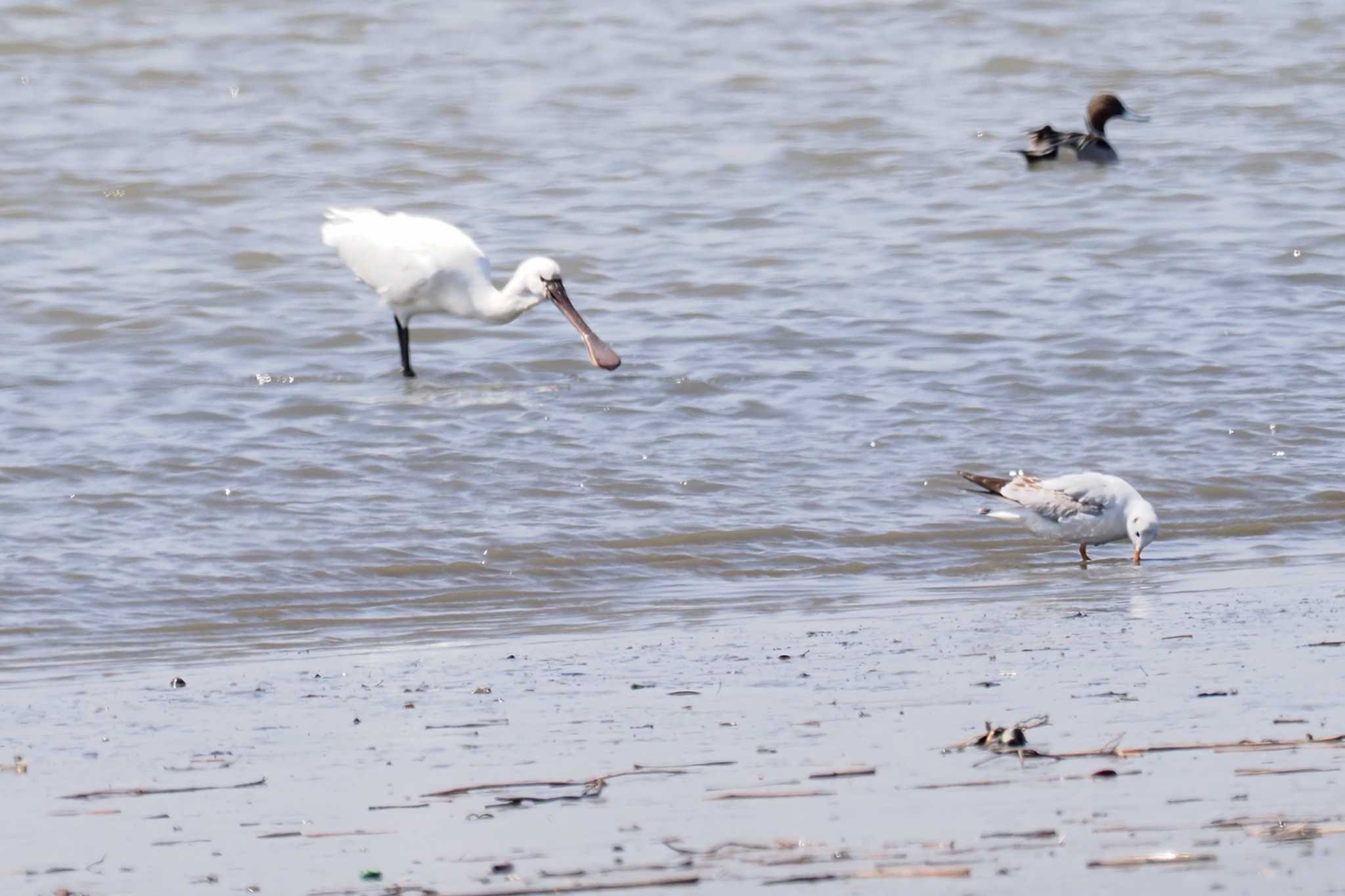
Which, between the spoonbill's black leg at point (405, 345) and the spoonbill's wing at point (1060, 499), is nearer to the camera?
the spoonbill's wing at point (1060, 499)

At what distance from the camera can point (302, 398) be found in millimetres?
9570

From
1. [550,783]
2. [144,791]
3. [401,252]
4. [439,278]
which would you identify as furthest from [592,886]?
[401,252]

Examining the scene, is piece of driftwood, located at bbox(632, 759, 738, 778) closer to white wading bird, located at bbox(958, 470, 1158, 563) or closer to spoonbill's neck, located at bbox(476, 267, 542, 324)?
white wading bird, located at bbox(958, 470, 1158, 563)

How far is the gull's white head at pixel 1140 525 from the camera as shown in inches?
275

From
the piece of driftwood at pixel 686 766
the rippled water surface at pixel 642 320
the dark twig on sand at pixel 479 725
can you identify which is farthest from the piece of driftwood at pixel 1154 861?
the rippled water surface at pixel 642 320

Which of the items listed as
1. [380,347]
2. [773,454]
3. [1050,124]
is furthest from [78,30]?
[773,454]

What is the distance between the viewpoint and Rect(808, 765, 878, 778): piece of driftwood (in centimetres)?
416

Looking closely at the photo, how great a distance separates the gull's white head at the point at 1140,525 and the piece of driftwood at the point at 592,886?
3.71 metres

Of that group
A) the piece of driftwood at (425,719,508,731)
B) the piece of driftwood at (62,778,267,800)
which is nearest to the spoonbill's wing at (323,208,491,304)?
the piece of driftwood at (425,719,508,731)

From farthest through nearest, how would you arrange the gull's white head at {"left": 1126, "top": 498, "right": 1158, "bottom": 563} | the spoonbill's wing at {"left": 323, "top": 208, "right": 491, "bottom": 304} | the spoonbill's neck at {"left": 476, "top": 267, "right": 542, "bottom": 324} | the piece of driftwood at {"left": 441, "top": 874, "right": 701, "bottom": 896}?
the spoonbill's wing at {"left": 323, "top": 208, "right": 491, "bottom": 304}
the spoonbill's neck at {"left": 476, "top": 267, "right": 542, "bottom": 324}
the gull's white head at {"left": 1126, "top": 498, "right": 1158, "bottom": 563}
the piece of driftwood at {"left": 441, "top": 874, "right": 701, "bottom": 896}

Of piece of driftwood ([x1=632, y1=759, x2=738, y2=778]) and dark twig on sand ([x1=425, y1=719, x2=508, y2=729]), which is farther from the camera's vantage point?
dark twig on sand ([x1=425, y1=719, x2=508, y2=729])

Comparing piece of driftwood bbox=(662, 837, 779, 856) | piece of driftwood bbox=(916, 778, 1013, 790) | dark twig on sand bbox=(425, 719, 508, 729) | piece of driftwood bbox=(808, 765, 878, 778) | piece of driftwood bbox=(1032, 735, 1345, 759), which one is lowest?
dark twig on sand bbox=(425, 719, 508, 729)

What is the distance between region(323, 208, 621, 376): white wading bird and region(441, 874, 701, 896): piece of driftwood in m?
6.97

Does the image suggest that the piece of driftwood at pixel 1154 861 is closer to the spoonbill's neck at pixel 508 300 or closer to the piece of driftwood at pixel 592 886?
the piece of driftwood at pixel 592 886
